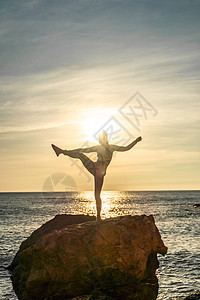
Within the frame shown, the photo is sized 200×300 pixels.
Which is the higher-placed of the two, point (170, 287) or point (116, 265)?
point (116, 265)

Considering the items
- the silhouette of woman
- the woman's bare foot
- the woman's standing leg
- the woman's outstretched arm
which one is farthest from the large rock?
the woman's bare foot

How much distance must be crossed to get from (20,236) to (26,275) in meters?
23.5

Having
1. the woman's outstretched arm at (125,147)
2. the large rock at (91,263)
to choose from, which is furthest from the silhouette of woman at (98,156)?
the large rock at (91,263)

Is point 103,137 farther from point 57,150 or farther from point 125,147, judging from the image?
point 57,150

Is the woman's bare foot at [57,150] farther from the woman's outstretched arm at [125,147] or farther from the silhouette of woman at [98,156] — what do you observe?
the woman's outstretched arm at [125,147]

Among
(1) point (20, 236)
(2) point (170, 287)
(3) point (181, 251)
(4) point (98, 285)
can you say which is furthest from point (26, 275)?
(1) point (20, 236)

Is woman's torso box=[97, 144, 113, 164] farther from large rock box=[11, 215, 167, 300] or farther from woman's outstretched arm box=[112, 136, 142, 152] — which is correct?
large rock box=[11, 215, 167, 300]

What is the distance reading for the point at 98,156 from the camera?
1441 cm

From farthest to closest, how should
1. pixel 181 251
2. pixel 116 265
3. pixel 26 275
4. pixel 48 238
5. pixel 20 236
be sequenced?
pixel 20 236 → pixel 181 251 → pixel 26 275 → pixel 48 238 → pixel 116 265

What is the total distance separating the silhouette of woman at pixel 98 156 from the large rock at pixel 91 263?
145cm

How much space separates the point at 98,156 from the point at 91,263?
4.09 meters

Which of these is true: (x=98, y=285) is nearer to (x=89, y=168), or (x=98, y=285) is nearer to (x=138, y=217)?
(x=138, y=217)

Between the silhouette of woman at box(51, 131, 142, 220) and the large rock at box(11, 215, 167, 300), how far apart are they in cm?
145

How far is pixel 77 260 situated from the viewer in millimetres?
→ 12992
